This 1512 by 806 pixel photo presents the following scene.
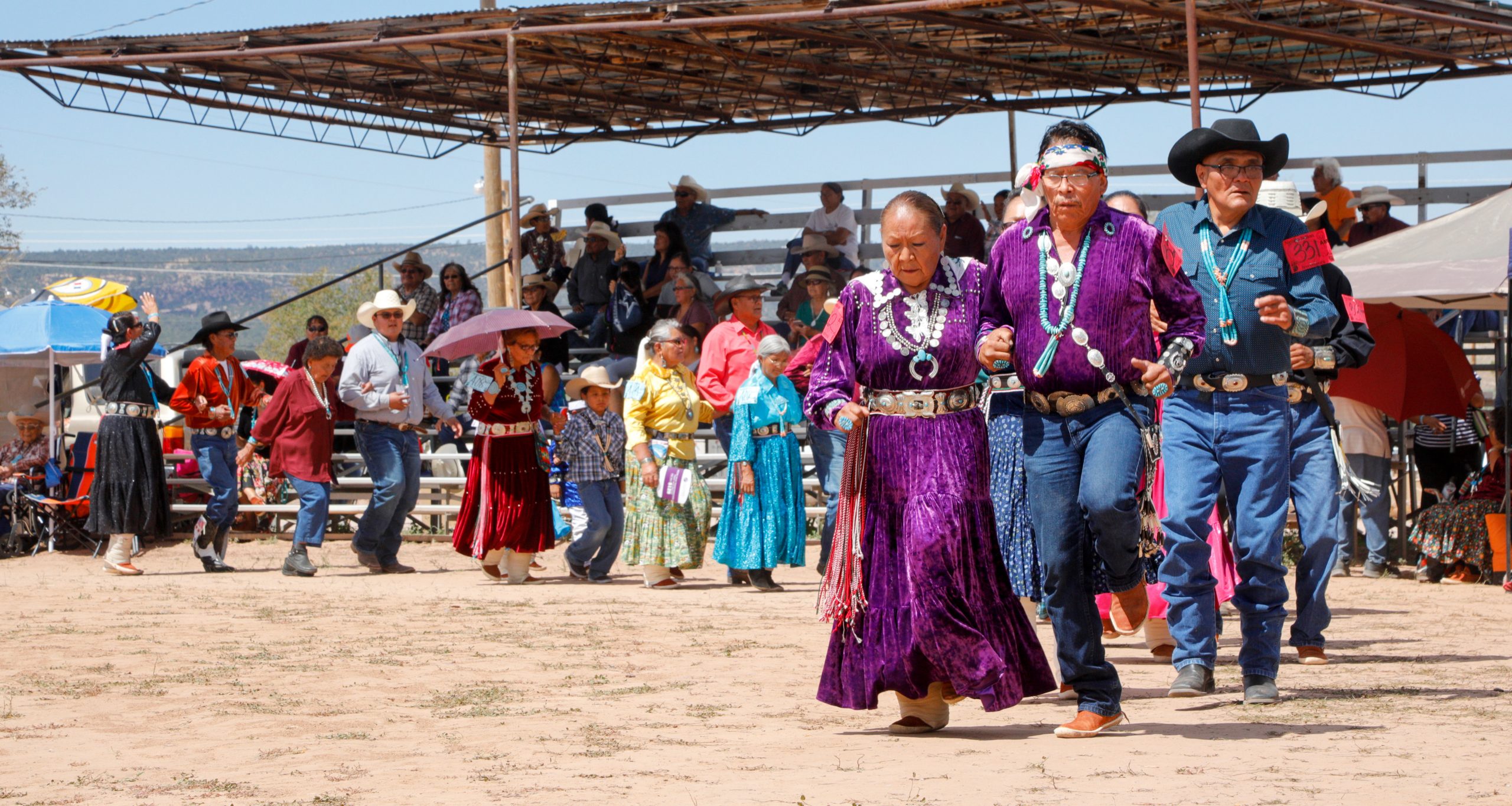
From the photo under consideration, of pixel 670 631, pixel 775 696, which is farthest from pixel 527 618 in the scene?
pixel 775 696

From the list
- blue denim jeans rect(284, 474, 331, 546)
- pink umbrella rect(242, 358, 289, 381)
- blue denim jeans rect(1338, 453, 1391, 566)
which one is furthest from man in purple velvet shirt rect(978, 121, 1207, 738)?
pink umbrella rect(242, 358, 289, 381)

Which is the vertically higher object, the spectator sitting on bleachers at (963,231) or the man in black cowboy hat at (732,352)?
the spectator sitting on bleachers at (963,231)

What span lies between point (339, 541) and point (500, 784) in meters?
12.4

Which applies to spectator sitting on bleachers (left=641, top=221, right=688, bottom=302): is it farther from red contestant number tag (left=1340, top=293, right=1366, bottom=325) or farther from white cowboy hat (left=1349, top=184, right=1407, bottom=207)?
red contestant number tag (left=1340, top=293, right=1366, bottom=325)

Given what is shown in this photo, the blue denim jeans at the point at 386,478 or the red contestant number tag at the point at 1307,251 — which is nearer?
the red contestant number tag at the point at 1307,251

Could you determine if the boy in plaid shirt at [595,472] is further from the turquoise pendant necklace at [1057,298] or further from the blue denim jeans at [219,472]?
the turquoise pendant necklace at [1057,298]

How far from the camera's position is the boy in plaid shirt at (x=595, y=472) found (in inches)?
472

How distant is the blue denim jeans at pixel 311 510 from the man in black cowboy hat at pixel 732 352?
125 inches

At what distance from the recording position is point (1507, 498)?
10773 mm

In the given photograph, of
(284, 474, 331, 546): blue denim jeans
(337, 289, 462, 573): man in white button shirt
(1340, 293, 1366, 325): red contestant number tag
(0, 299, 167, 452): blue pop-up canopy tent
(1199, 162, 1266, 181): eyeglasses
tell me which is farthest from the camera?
(0, 299, 167, 452): blue pop-up canopy tent

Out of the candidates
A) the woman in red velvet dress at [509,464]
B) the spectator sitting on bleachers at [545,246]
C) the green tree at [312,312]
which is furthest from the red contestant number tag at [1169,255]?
the green tree at [312,312]

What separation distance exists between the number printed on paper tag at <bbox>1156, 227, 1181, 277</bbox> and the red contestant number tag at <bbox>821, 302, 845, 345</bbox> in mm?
1056

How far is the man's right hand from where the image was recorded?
203 inches

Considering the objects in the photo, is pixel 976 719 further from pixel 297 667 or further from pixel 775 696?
pixel 297 667
